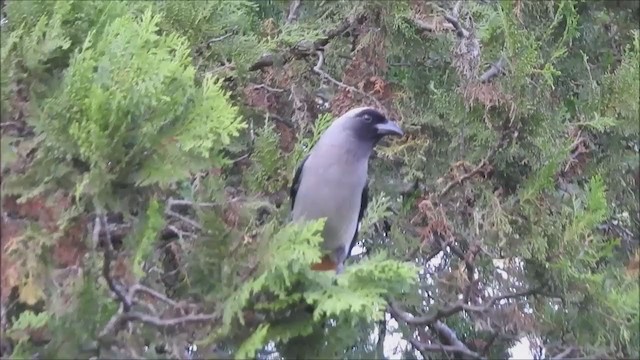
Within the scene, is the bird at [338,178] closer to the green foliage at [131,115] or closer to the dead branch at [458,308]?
the dead branch at [458,308]

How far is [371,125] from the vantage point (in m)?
2.34

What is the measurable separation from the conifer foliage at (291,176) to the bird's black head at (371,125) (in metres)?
0.05

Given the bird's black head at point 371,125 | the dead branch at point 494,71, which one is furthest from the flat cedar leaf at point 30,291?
the dead branch at point 494,71

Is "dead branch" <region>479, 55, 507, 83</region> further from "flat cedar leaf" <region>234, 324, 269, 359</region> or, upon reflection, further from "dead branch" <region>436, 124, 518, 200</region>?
"flat cedar leaf" <region>234, 324, 269, 359</region>

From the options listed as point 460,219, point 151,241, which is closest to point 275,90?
point 460,219

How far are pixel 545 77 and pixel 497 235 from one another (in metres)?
0.42

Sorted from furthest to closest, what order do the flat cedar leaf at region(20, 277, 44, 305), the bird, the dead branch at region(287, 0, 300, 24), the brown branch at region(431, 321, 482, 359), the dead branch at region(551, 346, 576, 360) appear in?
the dead branch at region(287, 0, 300, 24) → the bird → the brown branch at region(431, 321, 482, 359) → the dead branch at region(551, 346, 576, 360) → the flat cedar leaf at region(20, 277, 44, 305)

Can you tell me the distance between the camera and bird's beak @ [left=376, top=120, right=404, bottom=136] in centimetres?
230

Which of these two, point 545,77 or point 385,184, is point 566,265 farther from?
point 385,184

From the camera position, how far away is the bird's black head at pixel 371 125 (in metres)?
2.31

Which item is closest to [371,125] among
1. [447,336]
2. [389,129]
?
[389,129]

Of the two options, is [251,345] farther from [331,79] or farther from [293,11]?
[293,11]

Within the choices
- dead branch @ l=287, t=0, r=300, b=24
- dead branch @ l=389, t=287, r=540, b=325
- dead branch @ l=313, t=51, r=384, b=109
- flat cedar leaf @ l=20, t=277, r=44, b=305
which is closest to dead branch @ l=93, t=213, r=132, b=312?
flat cedar leaf @ l=20, t=277, r=44, b=305

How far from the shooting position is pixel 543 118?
6.99 feet
